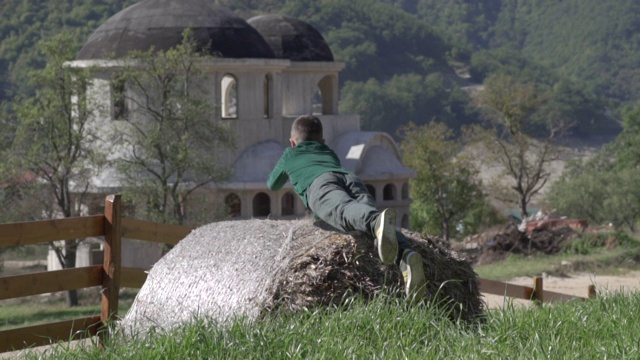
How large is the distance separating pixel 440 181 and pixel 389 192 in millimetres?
9629

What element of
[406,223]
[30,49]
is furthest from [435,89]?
[406,223]

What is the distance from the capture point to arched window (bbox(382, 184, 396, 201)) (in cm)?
3700

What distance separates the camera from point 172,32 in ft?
107

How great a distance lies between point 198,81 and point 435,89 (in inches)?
2739

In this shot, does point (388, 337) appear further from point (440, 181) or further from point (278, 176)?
point (440, 181)

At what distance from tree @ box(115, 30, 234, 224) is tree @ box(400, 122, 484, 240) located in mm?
17518

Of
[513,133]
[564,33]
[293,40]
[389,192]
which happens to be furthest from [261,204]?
[564,33]

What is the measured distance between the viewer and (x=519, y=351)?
650cm

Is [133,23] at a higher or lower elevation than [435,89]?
higher

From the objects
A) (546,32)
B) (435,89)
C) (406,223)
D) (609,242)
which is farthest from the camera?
(546,32)

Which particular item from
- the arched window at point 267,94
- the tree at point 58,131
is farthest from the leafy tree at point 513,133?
the tree at point 58,131

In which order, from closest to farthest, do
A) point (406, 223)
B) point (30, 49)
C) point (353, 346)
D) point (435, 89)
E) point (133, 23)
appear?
point (353, 346), point (133, 23), point (406, 223), point (30, 49), point (435, 89)

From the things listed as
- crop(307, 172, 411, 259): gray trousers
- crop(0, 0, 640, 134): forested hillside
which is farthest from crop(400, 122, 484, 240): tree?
crop(307, 172, 411, 259): gray trousers

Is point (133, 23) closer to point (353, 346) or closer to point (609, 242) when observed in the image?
point (609, 242)
